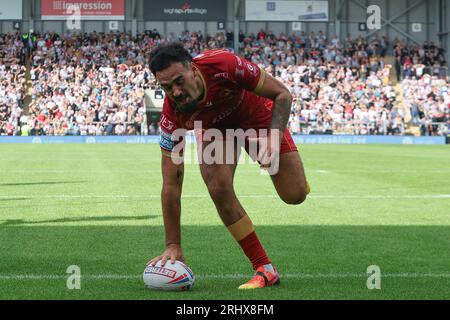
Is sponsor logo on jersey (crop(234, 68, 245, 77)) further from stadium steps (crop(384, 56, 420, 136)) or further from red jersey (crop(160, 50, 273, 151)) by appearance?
stadium steps (crop(384, 56, 420, 136))

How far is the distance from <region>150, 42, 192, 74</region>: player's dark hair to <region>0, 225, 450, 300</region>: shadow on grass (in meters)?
1.68

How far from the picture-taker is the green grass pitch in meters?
6.39

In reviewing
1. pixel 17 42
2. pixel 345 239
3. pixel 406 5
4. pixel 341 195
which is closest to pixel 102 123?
pixel 17 42

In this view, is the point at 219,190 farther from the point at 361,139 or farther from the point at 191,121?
the point at 361,139

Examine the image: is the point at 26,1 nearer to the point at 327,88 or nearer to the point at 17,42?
the point at 17,42

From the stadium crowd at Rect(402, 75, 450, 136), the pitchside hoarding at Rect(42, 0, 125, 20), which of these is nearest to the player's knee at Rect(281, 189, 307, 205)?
the stadium crowd at Rect(402, 75, 450, 136)

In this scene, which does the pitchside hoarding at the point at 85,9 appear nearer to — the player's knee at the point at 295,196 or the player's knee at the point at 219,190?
the player's knee at the point at 295,196

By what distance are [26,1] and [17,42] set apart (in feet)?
14.6

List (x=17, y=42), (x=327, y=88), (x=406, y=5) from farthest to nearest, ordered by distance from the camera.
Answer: (x=406, y=5), (x=17, y=42), (x=327, y=88)

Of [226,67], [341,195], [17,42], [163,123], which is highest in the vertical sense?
[17,42]

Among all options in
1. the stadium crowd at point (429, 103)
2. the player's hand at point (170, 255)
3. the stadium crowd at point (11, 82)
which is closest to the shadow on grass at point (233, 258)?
the player's hand at point (170, 255)

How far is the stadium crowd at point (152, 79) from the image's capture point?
46.0 meters

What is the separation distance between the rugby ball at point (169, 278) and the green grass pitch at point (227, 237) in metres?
0.07

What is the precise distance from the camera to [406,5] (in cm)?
5859
